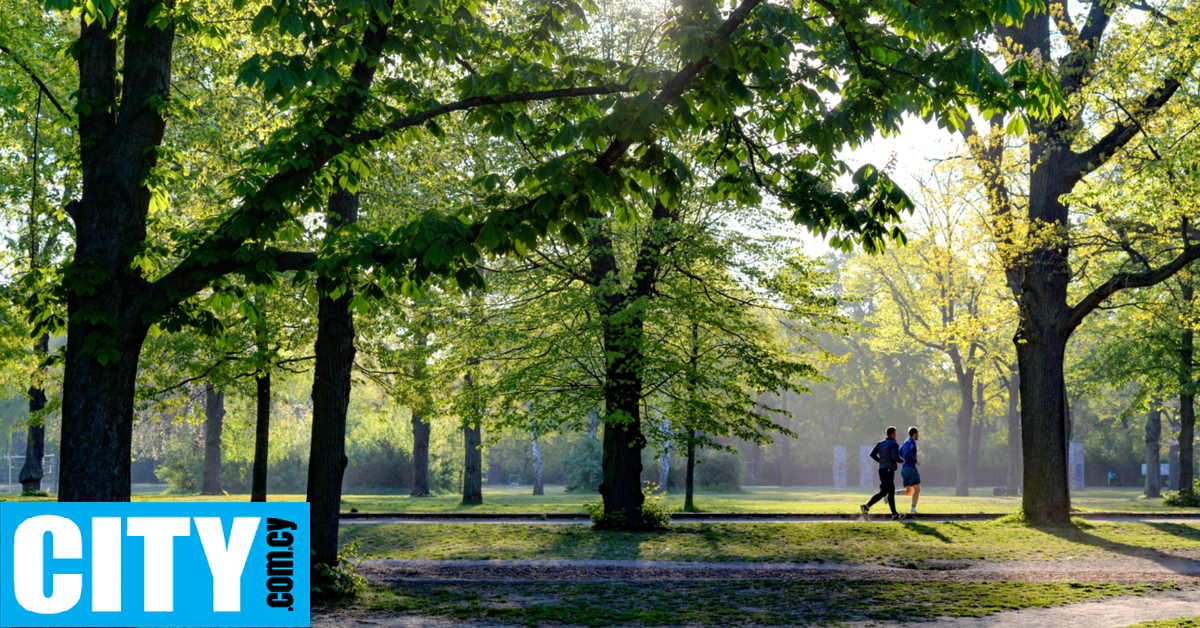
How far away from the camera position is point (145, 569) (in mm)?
7980

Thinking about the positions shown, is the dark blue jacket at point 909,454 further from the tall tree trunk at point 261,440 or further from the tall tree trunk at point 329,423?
the tall tree trunk at point 261,440

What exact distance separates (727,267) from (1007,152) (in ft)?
25.9

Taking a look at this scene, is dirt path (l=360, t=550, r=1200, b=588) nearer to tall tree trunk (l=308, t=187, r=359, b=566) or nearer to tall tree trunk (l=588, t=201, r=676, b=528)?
tall tree trunk (l=308, t=187, r=359, b=566)

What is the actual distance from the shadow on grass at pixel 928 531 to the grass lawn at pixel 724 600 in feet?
13.5

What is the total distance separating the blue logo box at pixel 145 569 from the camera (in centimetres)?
738

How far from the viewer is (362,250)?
688 centimetres

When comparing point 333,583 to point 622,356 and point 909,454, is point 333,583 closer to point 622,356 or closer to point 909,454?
point 622,356

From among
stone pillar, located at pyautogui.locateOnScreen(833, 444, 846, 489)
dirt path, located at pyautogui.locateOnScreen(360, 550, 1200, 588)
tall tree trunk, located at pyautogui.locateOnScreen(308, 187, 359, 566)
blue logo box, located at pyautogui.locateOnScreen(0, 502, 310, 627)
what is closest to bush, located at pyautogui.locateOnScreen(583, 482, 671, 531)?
dirt path, located at pyautogui.locateOnScreen(360, 550, 1200, 588)

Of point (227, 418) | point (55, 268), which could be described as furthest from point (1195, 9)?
point (227, 418)

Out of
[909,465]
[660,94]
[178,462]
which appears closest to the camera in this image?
[660,94]

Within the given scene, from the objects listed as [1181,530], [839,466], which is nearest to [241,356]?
[1181,530]

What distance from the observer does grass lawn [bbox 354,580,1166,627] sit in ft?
28.5

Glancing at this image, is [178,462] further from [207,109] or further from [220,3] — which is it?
[220,3]

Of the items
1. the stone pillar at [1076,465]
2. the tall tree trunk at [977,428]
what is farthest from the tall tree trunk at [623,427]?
the tall tree trunk at [977,428]
